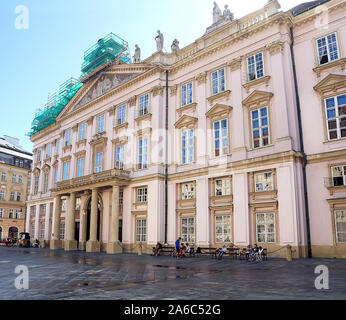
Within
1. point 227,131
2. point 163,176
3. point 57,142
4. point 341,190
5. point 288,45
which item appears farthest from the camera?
point 57,142

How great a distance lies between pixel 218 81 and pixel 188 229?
13.1 metres

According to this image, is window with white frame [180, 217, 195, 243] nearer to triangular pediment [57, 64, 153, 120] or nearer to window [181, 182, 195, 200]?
window [181, 182, 195, 200]

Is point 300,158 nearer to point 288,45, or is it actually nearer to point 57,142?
point 288,45

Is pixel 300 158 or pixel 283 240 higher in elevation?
pixel 300 158

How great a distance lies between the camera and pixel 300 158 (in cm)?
2264

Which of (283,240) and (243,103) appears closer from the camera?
(283,240)

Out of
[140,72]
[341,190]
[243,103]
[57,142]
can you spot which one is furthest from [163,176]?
[57,142]

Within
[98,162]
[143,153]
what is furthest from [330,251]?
[98,162]

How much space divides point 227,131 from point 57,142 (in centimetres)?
2998

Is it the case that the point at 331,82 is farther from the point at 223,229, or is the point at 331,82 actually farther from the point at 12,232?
the point at 12,232


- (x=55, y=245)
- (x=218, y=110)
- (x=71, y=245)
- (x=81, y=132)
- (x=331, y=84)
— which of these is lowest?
(x=55, y=245)

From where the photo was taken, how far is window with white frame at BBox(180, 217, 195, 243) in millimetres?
27750

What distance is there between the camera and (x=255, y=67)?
26.0 meters

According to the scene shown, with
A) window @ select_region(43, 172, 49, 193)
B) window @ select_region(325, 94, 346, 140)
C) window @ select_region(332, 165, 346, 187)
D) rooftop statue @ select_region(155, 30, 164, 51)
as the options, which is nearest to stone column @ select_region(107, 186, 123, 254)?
rooftop statue @ select_region(155, 30, 164, 51)
